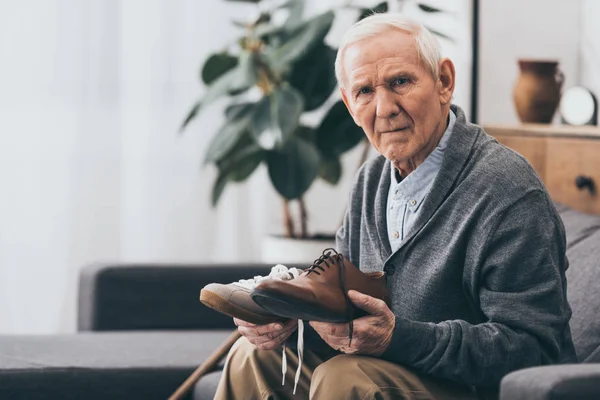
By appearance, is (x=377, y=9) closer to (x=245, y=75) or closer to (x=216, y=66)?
(x=245, y=75)

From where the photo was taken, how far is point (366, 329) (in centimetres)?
151

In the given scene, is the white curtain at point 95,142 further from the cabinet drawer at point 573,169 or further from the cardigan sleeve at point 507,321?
the cardigan sleeve at point 507,321

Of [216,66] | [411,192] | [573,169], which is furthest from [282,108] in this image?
[411,192]

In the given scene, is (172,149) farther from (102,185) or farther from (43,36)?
(43,36)

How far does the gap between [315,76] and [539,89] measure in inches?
32.6

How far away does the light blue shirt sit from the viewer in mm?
1765

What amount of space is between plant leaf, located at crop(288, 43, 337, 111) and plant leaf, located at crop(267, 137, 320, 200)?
0.47 ft

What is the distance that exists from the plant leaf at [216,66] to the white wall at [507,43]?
850 mm

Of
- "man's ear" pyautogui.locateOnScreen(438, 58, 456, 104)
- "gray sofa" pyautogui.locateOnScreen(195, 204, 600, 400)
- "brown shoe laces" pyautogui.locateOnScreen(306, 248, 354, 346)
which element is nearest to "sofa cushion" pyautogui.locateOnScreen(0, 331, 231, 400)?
"gray sofa" pyautogui.locateOnScreen(195, 204, 600, 400)

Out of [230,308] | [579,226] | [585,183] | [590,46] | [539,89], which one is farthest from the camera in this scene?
[590,46]

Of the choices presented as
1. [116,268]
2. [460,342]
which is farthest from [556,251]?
[116,268]

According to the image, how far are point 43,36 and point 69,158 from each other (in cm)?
45

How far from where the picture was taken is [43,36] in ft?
12.0

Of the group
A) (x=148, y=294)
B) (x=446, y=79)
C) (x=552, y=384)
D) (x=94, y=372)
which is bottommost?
(x=94, y=372)
